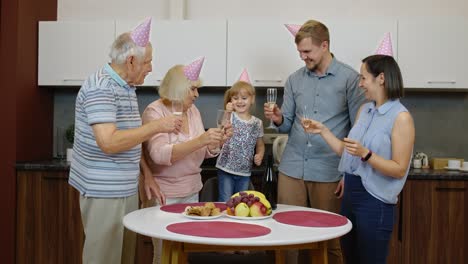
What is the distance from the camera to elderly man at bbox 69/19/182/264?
212 centimetres

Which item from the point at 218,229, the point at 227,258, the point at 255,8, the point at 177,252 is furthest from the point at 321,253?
the point at 255,8

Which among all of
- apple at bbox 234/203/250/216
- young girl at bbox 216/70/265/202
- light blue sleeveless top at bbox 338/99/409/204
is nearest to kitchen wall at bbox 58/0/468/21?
young girl at bbox 216/70/265/202

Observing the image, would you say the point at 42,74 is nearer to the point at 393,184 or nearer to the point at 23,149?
the point at 23,149

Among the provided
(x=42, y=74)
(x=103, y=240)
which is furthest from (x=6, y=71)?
(x=103, y=240)

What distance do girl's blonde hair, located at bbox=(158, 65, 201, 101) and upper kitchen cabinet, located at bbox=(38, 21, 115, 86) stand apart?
1.38 m

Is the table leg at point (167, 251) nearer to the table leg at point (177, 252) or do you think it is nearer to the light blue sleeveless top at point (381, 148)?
the table leg at point (177, 252)

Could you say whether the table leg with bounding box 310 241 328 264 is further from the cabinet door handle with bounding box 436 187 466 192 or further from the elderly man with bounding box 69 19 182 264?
the cabinet door handle with bounding box 436 187 466 192

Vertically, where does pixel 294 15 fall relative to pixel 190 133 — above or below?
above

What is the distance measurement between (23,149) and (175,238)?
92.7 inches

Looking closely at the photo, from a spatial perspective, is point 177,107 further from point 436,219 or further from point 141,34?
point 436,219

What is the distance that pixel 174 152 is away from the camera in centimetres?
246

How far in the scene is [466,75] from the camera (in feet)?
11.9

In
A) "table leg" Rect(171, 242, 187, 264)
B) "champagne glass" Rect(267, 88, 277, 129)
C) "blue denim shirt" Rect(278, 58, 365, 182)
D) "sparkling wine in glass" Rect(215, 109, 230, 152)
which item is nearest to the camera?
"table leg" Rect(171, 242, 187, 264)

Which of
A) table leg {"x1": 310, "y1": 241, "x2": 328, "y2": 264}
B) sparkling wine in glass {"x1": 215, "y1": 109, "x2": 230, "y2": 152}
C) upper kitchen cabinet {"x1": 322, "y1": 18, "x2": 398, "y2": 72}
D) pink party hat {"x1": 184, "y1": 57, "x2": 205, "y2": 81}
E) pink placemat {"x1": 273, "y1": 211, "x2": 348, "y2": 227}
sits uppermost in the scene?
upper kitchen cabinet {"x1": 322, "y1": 18, "x2": 398, "y2": 72}
